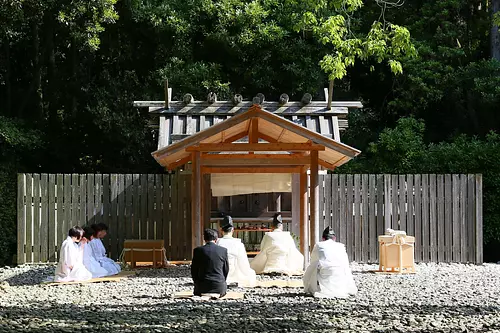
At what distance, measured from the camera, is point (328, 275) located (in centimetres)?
1039

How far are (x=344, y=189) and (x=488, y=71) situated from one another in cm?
675

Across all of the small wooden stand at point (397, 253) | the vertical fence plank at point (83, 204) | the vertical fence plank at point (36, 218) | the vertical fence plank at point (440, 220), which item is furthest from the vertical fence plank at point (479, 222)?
the vertical fence plank at point (36, 218)

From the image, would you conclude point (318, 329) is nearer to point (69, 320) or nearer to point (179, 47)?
point (69, 320)

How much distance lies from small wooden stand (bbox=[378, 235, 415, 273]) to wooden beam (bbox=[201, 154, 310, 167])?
1958mm

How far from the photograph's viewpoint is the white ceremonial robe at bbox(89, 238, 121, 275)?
1301 cm

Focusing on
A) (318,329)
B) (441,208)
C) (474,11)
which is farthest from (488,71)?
(318,329)

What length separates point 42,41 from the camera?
2239cm

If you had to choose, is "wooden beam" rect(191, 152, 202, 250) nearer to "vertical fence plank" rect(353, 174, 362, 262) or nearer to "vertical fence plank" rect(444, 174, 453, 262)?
"vertical fence plank" rect(353, 174, 362, 262)

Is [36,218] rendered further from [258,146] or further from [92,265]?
[258,146]

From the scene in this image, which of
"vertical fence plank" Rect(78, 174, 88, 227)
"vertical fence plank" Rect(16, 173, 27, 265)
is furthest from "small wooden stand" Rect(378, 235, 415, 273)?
"vertical fence plank" Rect(16, 173, 27, 265)

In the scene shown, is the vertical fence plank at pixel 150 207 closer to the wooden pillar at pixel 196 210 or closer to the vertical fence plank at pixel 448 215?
the wooden pillar at pixel 196 210

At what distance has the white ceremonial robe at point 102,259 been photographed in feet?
42.7

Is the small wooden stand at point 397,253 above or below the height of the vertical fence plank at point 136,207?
below

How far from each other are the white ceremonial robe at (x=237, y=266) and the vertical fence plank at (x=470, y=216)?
563 centimetres
